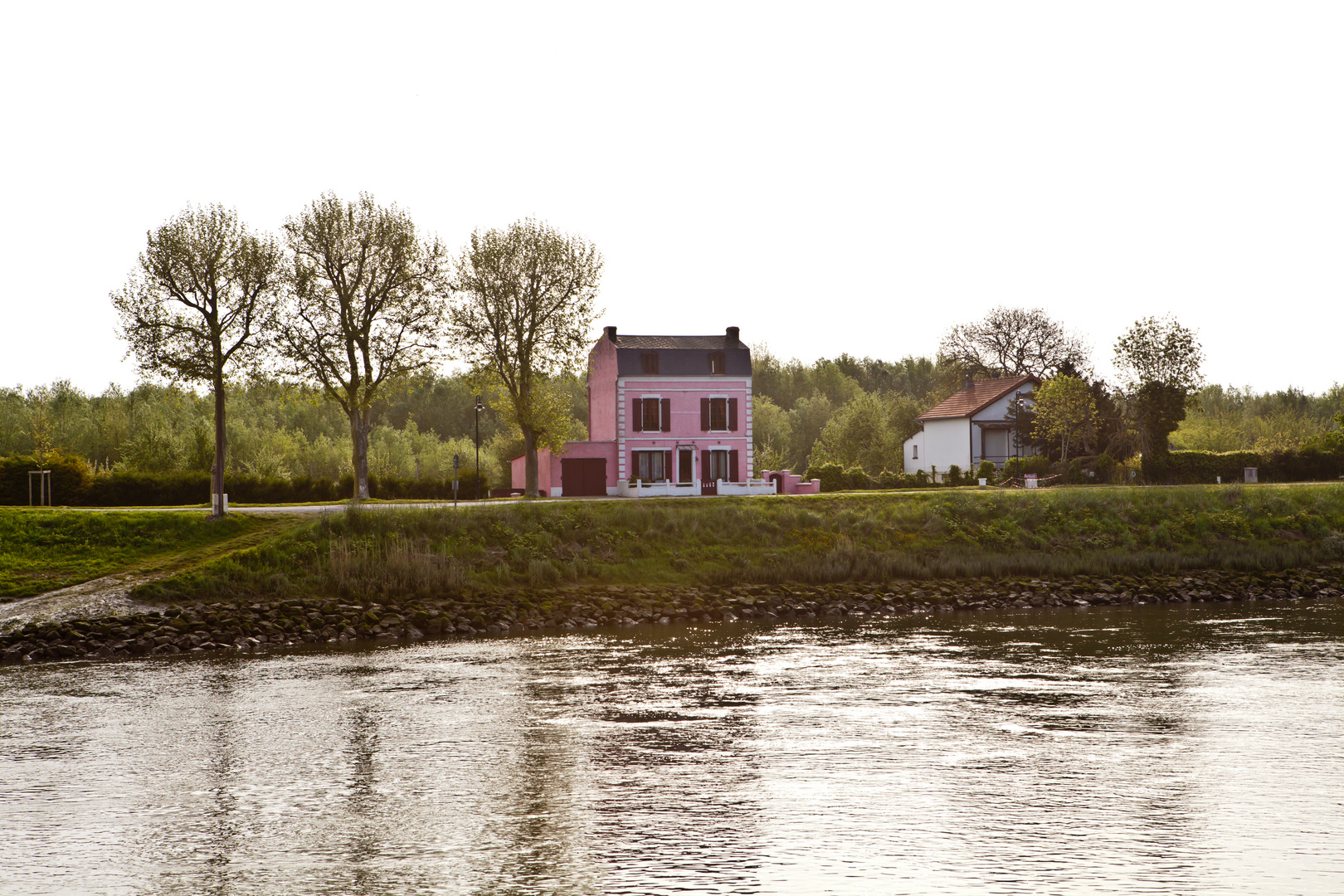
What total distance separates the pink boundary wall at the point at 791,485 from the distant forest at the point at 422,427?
35.9ft

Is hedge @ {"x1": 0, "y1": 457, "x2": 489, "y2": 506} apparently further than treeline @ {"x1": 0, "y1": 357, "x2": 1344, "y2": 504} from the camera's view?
No

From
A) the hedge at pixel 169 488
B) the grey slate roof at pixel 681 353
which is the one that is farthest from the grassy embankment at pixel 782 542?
the hedge at pixel 169 488

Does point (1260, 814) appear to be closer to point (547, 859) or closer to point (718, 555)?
point (547, 859)

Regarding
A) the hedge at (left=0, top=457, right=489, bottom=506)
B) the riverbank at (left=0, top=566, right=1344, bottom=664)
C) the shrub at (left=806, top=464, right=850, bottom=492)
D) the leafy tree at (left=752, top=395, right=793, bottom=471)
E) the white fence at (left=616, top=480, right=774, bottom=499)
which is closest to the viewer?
the riverbank at (left=0, top=566, right=1344, bottom=664)

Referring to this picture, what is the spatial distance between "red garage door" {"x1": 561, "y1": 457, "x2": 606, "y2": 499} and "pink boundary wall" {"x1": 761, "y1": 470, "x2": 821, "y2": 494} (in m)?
7.96

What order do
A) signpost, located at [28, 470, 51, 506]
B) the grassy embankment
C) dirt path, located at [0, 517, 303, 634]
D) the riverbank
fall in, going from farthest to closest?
1. signpost, located at [28, 470, 51, 506]
2. the grassy embankment
3. dirt path, located at [0, 517, 303, 634]
4. the riverbank

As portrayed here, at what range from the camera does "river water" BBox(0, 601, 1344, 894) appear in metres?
9.77

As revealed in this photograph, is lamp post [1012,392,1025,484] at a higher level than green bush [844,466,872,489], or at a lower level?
higher

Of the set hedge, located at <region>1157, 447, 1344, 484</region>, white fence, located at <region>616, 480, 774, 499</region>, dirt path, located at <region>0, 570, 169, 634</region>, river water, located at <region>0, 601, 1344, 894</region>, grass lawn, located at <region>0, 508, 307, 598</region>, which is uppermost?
hedge, located at <region>1157, 447, 1344, 484</region>

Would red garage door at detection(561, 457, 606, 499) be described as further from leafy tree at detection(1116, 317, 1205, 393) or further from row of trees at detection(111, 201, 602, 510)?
leafy tree at detection(1116, 317, 1205, 393)

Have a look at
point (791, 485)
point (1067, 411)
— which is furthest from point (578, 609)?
point (1067, 411)

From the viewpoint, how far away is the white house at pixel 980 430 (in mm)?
65250

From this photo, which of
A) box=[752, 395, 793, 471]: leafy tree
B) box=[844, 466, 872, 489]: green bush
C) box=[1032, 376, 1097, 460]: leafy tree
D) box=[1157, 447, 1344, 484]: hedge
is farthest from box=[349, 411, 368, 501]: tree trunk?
box=[752, 395, 793, 471]: leafy tree

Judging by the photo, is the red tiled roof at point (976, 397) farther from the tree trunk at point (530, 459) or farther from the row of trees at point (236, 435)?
the tree trunk at point (530, 459)
